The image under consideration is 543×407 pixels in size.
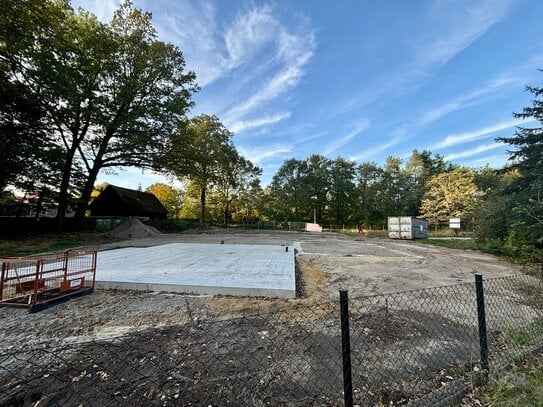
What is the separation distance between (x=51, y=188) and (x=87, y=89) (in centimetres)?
657

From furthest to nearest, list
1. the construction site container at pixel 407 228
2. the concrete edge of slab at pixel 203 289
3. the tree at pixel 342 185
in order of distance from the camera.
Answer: the tree at pixel 342 185 → the construction site container at pixel 407 228 → the concrete edge of slab at pixel 203 289

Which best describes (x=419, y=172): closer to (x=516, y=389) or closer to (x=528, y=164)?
(x=528, y=164)

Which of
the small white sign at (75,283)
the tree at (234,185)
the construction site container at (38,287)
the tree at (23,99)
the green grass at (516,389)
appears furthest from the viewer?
the tree at (234,185)

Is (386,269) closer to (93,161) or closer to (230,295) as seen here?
(230,295)

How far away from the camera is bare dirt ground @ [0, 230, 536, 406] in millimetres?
2082

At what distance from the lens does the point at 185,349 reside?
8.89 feet

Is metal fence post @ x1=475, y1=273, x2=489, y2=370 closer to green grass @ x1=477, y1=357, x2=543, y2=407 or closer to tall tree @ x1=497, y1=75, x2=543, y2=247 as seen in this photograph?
green grass @ x1=477, y1=357, x2=543, y2=407

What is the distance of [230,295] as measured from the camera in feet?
15.2

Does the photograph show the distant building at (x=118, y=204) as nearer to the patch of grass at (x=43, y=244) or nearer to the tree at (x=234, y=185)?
the patch of grass at (x=43, y=244)

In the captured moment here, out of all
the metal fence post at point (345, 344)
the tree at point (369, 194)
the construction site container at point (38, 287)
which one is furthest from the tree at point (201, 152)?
the tree at point (369, 194)

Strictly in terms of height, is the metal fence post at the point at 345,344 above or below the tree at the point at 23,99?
below

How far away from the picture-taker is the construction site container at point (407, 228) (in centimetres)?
2039

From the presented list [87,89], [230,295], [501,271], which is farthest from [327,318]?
[87,89]

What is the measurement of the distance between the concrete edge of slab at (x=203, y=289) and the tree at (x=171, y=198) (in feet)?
122
